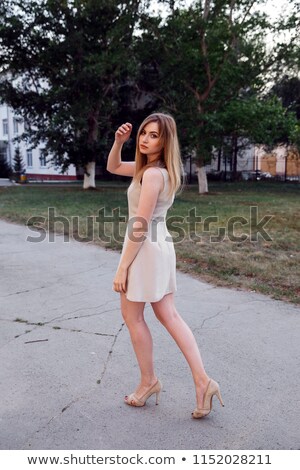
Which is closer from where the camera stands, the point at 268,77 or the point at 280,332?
the point at 280,332

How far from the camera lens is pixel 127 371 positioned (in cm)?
329

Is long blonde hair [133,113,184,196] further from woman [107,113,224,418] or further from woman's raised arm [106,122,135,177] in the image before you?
woman's raised arm [106,122,135,177]

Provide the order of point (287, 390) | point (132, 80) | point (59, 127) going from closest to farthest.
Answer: point (287, 390) → point (59, 127) → point (132, 80)

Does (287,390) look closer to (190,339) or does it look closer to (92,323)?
(190,339)

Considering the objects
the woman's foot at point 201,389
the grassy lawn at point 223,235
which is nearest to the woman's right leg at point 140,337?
the woman's foot at point 201,389

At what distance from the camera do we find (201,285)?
18.5 ft

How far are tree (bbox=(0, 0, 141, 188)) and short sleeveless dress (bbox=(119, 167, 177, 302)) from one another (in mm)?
18969

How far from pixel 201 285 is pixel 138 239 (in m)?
3.26

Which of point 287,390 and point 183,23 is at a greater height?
point 183,23

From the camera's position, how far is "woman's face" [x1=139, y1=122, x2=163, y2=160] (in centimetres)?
253
